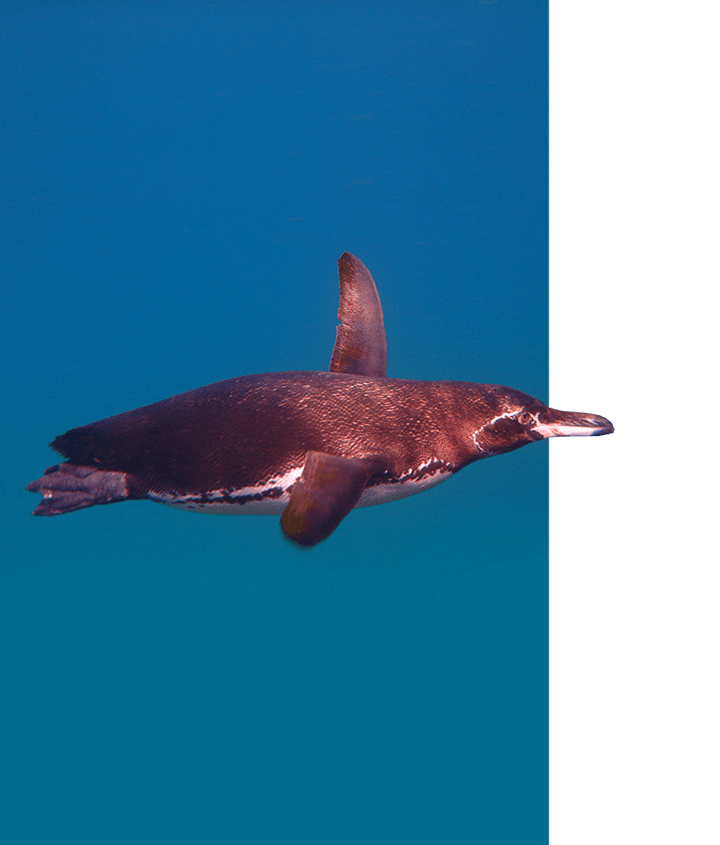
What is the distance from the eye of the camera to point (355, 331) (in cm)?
165

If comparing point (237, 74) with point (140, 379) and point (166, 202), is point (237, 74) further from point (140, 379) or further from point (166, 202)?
point (140, 379)

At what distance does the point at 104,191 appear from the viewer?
2.01m

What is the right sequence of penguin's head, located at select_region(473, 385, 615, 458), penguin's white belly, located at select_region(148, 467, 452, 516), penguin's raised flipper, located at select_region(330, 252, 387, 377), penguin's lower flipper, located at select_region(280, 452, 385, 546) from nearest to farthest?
penguin's lower flipper, located at select_region(280, 452, 385, 546) < penguin's white belly, located at select_region(148, 467, 452, 516) < penguin's head, located at select_region(473, 385, 615, 458) < penguin's raised flipper, located at select_region(330, 252, 387, 377)

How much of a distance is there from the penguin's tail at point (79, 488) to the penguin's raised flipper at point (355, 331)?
708 mm

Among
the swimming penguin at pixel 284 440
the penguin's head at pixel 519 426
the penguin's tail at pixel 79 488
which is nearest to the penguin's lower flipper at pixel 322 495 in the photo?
the swimming penguin at pixel 284 440

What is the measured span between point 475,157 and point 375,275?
0.70 meters

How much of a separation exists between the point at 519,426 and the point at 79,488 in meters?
1.23

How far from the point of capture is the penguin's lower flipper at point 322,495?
1.10m

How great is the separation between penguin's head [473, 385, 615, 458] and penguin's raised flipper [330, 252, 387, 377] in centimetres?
38

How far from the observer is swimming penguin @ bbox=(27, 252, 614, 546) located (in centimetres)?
130
